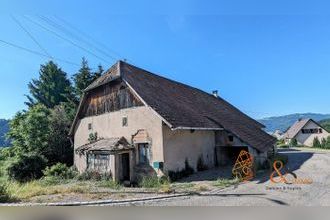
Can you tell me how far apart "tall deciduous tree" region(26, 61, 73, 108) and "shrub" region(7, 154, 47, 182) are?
18162mm

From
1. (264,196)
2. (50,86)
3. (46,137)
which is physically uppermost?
(50,86)

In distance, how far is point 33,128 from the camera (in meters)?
24.0

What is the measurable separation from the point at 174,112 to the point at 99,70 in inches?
731

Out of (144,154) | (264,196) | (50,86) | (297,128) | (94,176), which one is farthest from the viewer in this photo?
(297,128)

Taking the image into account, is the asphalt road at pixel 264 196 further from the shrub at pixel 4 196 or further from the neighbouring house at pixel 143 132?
the shrub at pixel 4 196

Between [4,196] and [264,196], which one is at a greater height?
[4,196]

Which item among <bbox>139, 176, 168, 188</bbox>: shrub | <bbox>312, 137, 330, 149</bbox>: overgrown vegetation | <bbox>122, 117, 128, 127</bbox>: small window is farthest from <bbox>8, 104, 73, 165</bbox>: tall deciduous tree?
<bbox>312, 137, 330, 149</bbox>: overgrown vegetation

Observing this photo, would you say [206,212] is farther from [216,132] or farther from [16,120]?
[16,120]

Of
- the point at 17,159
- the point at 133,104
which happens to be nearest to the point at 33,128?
the point at 17,159

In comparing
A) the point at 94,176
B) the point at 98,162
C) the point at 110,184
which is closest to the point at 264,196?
the point at 110,184

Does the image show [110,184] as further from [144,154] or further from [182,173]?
[182,173]

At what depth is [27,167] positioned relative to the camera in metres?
21.0

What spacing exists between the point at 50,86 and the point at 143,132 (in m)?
28.0

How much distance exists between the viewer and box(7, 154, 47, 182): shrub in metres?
20.2
